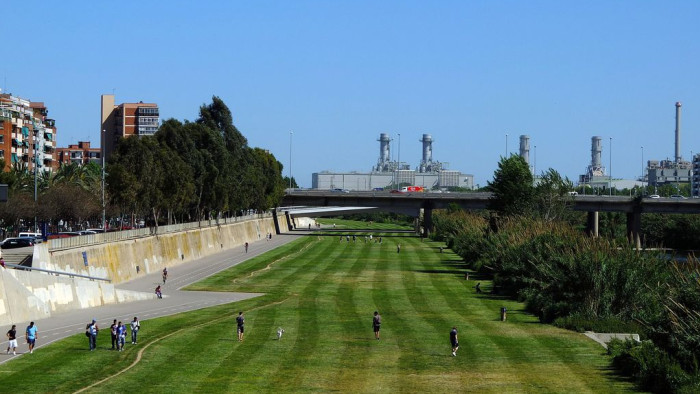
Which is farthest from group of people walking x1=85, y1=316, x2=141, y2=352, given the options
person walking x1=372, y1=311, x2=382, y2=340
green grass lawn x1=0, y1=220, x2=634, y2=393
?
person walking x1=372, y1=311, x2=382, y2=340

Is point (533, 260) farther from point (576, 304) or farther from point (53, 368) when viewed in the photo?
point (53, 368)

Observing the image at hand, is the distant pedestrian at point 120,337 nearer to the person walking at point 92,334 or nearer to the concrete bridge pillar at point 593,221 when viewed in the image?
the person walking at point 92,334

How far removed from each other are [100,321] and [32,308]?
13.6 ft

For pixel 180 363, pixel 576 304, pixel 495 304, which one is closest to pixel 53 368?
pixel 180 363

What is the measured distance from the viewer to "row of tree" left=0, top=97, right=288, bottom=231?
110 meters

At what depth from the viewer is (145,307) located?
78.2m

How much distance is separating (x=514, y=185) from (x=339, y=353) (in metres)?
75.7

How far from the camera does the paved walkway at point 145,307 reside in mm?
60938

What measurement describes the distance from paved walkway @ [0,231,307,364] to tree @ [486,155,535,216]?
32.3m

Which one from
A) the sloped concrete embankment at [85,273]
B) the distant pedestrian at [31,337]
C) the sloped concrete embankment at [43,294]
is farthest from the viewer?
the sloped concrete embankment at [85,273]

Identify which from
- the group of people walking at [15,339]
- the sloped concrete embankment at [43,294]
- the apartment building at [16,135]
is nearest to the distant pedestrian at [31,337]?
the group of people walking at [15,339]

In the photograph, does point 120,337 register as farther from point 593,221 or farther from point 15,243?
point 593,221

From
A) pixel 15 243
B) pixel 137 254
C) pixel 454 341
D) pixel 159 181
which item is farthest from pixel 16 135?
pixel 454 341

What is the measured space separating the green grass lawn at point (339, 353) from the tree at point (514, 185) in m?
38.4
